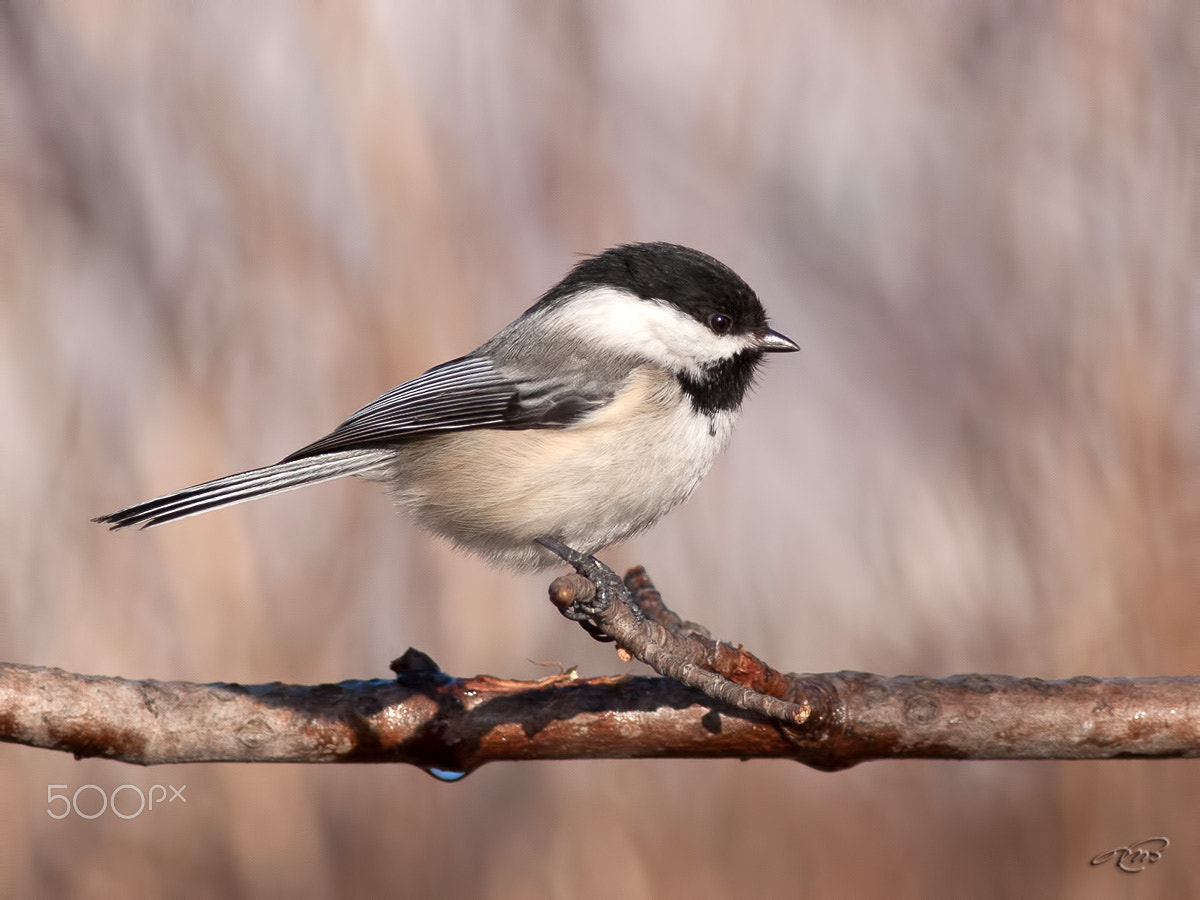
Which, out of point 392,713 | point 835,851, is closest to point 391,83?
point 392,713

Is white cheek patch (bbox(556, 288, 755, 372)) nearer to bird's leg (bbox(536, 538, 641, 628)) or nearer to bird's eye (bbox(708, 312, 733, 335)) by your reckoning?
bird's eye (bbox(708, 312, 733, 335))

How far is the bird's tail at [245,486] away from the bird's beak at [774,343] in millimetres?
950

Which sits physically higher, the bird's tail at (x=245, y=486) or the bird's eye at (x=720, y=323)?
the bird's eye at (x=720, y=323)

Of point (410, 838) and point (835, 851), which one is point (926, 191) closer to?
point (835, 851)

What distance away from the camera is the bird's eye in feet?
8.11

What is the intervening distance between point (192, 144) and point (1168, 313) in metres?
3.07

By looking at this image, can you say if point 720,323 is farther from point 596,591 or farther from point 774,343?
point 596,591

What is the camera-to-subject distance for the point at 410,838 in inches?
119

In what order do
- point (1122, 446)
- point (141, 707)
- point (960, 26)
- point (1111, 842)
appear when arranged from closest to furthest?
point (141, 707) < point (1111, 842) < point (1122, 446) < point (960, 26)
